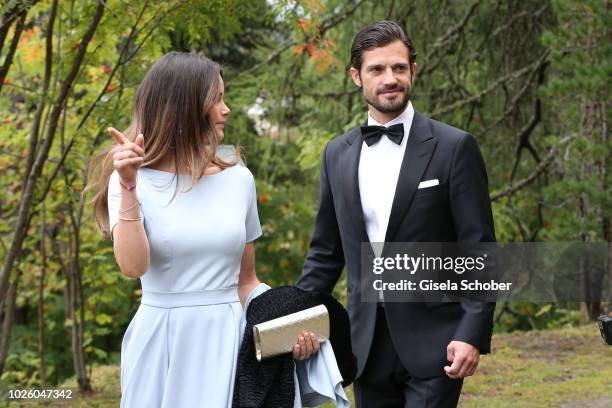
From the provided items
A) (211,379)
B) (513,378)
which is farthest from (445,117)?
(211,379)

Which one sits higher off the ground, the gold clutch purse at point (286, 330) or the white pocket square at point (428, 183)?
Answer: the white pocket square at point (428, 183)

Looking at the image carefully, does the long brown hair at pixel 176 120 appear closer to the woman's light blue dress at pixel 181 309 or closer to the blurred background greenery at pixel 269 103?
the woman's light blue dress at pixel 181 309

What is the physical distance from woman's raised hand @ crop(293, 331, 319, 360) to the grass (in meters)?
3.68

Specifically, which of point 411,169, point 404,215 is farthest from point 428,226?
point 411,169

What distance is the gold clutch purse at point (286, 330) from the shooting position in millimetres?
2957

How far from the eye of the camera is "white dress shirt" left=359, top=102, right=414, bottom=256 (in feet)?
11.6

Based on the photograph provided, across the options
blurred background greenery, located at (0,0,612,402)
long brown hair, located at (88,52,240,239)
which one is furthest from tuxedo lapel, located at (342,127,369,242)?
blurred background greenery, located at (0,0,612,402)

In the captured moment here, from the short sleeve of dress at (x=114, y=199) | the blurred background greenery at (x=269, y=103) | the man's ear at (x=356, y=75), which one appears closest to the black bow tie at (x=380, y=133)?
the man's ear at (x=356, y=75)

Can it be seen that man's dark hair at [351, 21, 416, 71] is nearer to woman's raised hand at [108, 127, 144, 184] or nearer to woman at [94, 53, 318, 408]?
woman at [94, 53, 318, 408]

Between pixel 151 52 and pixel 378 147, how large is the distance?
10.2 ft

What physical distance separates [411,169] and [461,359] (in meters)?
0.74

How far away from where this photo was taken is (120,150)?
2.67 meters

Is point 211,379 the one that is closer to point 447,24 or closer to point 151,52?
point 151,52

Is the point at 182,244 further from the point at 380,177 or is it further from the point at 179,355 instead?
the point at 380,177
